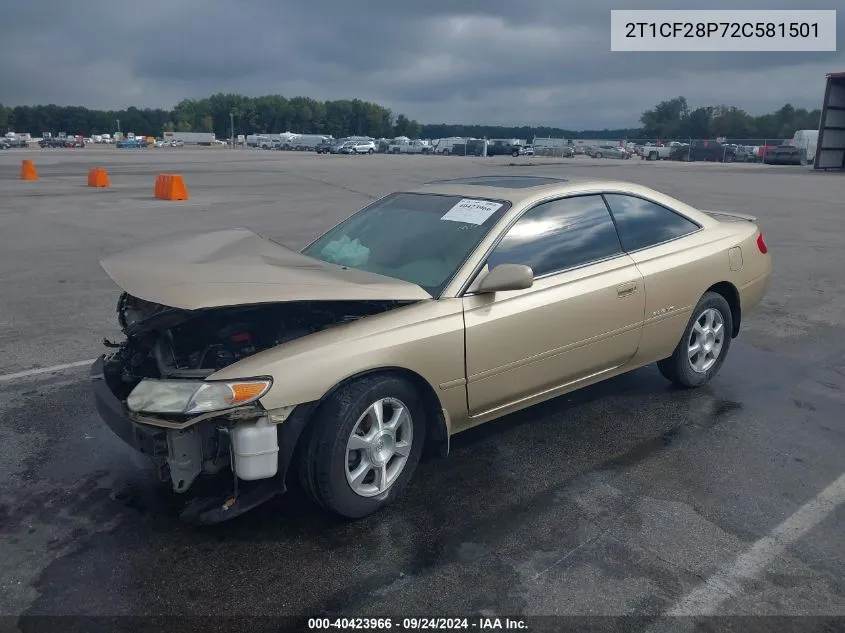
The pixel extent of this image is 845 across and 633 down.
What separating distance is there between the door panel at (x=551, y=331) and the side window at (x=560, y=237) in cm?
8

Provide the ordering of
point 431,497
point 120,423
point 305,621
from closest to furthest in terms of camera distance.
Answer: point 305,621, point 120,423, point 431,497

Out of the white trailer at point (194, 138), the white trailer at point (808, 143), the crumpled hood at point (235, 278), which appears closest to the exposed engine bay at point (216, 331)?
the crumpled hood at point (235, 278)

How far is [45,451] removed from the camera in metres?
4.02

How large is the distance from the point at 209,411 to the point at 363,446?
710mm

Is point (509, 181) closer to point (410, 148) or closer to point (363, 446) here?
point (363, 446)

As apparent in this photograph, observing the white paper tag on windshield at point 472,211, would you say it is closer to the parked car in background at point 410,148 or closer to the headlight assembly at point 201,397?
the headlight assembly at point 201,397

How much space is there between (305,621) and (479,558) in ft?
2.58

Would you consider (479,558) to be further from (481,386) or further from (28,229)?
(28,229)

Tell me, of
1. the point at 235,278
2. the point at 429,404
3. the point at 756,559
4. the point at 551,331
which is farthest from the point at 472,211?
the point at 756,559

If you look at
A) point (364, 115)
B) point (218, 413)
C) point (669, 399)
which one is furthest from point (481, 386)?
point (364, 115)

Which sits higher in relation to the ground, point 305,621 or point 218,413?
point 218,413

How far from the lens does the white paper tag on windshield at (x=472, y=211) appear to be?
4023mm

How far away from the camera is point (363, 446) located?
323cm

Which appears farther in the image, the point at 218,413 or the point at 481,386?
the point at 481,386
